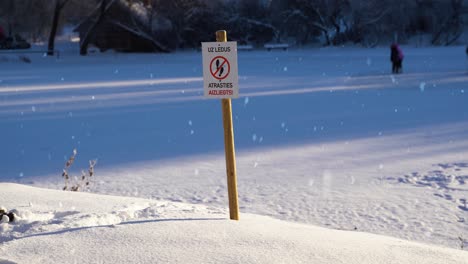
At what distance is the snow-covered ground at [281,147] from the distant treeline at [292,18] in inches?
1161

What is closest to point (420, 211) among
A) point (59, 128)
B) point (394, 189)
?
point (394, 189)

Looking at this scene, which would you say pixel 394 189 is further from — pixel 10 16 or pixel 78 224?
pixel 10 16

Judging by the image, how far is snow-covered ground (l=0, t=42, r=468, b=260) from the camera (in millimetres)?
6918

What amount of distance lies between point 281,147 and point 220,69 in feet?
19.2

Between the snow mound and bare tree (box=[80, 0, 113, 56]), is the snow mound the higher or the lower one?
the lower one

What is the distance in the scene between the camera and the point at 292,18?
55.1m

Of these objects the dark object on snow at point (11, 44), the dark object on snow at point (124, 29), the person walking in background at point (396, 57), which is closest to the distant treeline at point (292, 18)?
the dark object on snow at point (124, 29)

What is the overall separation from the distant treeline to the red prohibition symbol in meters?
46.1

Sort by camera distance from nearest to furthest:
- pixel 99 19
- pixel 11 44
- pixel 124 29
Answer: pixel 99 19
pixel 124 29
pixel 11 44

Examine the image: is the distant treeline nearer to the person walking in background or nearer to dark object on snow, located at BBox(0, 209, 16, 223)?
the person walking in background

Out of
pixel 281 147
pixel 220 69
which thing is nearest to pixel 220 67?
pixel 220 69

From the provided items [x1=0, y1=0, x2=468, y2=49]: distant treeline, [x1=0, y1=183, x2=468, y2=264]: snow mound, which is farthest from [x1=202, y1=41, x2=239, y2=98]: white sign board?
[x1=0, y1=0, x2=468, y2=49]: distant treeline

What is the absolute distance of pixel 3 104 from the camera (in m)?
17.6

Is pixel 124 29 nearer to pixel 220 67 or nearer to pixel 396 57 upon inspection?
pixel 396 57
